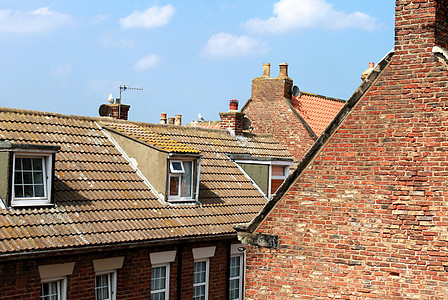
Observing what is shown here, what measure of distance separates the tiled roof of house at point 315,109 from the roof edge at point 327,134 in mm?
18135

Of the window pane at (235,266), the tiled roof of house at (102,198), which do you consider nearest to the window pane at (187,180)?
the tiled roof of house at (102,198)

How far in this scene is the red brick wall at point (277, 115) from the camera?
2850 centimetres

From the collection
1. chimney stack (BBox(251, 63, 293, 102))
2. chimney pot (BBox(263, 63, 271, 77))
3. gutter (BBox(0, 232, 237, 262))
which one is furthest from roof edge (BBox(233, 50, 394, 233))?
chimney pot (BBox(263, 63, 271, 77))

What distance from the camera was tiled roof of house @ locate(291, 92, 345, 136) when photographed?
31000 mm

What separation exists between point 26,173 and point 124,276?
11.6 feet

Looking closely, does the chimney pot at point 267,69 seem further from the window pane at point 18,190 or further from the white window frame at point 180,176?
the window pane at point 18,190

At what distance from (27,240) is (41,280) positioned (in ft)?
3.68

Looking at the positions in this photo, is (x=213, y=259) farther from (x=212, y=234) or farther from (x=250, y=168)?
(x=250, y=168)

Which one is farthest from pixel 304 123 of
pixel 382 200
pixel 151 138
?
pixel 382 200

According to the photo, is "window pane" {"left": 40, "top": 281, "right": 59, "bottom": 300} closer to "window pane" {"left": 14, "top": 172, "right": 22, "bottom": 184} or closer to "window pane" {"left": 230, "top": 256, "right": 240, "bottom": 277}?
"window pane" {"left": 14, "top": 172, "right": 22, "bottom": 184}

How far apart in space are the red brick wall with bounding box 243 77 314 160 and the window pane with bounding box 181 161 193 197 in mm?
10040

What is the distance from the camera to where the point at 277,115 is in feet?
97.4

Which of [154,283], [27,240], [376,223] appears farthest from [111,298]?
[376,223]

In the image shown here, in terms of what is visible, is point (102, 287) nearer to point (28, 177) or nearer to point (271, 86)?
point (28, 177)
